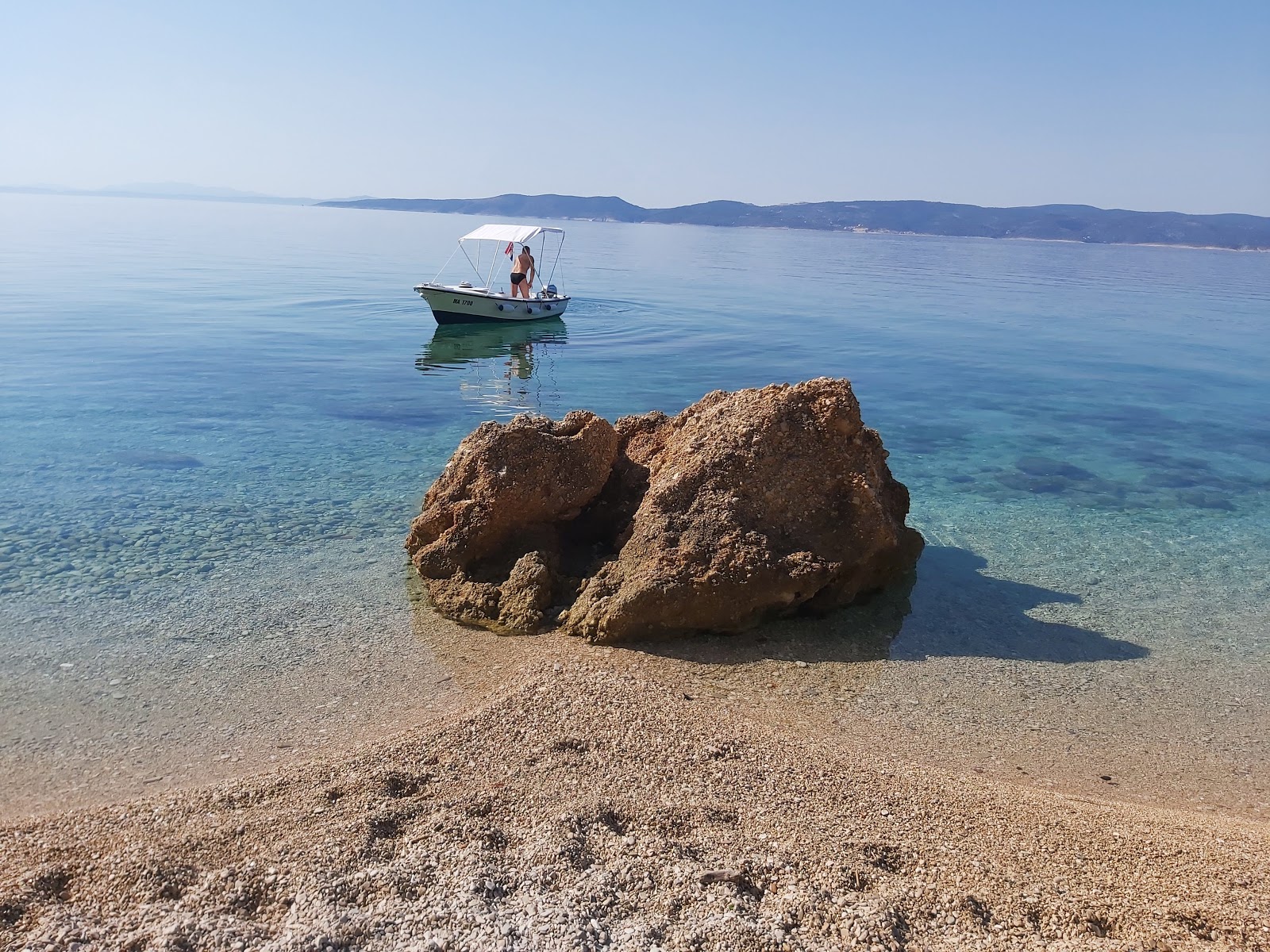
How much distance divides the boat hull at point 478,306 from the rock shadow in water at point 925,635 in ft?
71.7

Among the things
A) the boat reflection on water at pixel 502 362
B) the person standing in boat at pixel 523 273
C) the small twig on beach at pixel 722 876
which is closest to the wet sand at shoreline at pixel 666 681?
the small twig on beach at pixel 722 876

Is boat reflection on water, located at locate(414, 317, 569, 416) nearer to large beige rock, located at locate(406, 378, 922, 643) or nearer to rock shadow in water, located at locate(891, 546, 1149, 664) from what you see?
large beige rock, located at locate(406, 378, 922, 643)

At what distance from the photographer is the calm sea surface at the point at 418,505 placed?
6.73 meters

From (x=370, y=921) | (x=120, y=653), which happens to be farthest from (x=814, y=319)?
(x=370, y=921)

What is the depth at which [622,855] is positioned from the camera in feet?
14.8

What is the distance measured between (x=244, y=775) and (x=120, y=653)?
2.47m

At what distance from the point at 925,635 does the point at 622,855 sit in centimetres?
474

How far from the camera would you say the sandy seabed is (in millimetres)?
3988

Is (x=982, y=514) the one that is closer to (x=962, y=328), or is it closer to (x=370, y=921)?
(x=370, y=921)

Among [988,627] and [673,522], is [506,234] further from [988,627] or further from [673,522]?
[988,627]

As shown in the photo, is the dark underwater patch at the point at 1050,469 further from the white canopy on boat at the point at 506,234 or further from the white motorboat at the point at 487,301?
the white canopy on boat at the point at 506,234

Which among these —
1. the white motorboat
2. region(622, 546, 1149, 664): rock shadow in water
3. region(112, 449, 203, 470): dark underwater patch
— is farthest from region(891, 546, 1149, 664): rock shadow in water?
the white motorboat

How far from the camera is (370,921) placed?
3.99 m

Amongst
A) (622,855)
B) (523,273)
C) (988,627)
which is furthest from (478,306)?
(622,855)
